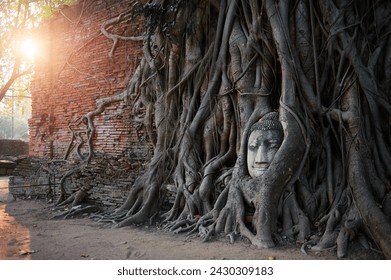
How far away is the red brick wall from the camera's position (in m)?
6.05

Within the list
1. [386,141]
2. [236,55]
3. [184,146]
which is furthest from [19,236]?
[386,141]

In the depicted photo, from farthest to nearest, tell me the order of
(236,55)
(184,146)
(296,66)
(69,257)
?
1. (184,146)
2. (236,55)
3. (296,66)
4. (69,257)

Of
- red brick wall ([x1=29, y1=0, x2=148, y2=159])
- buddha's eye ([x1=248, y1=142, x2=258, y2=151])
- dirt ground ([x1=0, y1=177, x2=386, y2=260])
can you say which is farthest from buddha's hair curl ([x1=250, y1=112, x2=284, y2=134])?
red brick wall ([x1=29, y1=0, x2=148, y2=159])

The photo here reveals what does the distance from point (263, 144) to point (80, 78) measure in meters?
4.69

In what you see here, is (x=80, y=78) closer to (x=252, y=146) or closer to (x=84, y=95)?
(x=84, y=95)

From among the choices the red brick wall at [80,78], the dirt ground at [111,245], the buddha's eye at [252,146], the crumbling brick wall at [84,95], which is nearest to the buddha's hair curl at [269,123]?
the buddha's eye at [252,146]

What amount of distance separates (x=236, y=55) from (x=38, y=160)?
17.2 feet

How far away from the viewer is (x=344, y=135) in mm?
3348

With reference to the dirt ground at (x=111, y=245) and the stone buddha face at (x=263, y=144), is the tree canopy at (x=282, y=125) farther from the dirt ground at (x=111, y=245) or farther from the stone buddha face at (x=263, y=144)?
the dirt ground at (x=111, y=245)

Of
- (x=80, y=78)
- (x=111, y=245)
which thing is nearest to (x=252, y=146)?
(x=111, y=245)

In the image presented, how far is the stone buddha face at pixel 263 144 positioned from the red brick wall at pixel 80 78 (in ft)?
7.90

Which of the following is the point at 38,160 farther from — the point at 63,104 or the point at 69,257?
the point at 69,257

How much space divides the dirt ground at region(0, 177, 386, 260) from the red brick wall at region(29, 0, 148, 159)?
1909 mm

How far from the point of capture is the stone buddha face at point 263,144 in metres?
3.52
